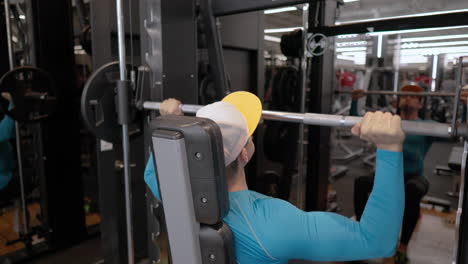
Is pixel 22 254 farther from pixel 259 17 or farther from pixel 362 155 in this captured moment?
pixel 362 155

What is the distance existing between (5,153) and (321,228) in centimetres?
276

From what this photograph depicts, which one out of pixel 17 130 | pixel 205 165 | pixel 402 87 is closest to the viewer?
pixel 205 165

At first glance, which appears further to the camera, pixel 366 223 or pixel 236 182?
pixel 236 182

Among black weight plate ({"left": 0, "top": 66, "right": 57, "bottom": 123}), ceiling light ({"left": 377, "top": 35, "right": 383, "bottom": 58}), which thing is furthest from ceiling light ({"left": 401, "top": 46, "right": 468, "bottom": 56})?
black weight plate ({"left": 0, "top": 66, "right": 57, "bottom": 123})

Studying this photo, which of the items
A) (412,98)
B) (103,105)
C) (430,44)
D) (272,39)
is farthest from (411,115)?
(103,105)

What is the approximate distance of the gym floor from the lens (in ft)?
7.48

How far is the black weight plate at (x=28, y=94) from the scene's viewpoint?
98.7 inches

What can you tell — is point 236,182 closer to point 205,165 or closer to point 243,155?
point 243,155

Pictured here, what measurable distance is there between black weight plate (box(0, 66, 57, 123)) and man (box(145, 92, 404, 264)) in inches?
86.3

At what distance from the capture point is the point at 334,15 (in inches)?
75.8

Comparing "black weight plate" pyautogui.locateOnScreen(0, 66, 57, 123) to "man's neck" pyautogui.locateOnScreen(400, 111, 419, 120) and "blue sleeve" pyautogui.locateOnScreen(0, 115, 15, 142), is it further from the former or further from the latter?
"man's neck" pyautogui.locateOnScreen(400, 111, 419, 120)

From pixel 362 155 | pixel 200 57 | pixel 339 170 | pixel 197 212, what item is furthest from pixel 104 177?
pixel 362 155

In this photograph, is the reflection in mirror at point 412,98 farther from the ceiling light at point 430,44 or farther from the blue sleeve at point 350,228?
the blue sleeve at point 350,228

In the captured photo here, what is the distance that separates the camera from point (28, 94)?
2.58m
